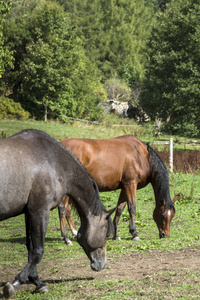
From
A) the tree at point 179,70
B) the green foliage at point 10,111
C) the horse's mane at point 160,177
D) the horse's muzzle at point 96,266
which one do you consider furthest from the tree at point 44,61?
the horse's muzzle at point 96,266

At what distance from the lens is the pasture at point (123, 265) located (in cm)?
463

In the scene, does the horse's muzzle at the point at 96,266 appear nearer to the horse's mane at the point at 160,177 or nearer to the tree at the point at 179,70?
the horse's mane at the point at 160,177

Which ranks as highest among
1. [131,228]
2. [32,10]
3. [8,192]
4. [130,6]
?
[130,6]

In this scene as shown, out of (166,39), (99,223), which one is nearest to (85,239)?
(99,223)

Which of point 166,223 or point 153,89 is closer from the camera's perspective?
point 166,223

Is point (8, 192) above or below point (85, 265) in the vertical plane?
above

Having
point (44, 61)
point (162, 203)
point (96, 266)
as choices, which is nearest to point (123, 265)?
point (96, 266)

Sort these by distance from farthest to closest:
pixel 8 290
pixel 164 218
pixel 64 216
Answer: pixel 64 216, pixel 164 218, pixel 8 290

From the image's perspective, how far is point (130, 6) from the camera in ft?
275

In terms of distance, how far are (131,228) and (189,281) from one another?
3001 mm

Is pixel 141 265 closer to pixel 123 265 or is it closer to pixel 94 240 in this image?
pixel 123 265

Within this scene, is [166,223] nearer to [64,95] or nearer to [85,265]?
[85,265]

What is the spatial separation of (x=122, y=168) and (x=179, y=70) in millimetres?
18473

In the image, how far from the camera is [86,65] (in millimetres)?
52750
